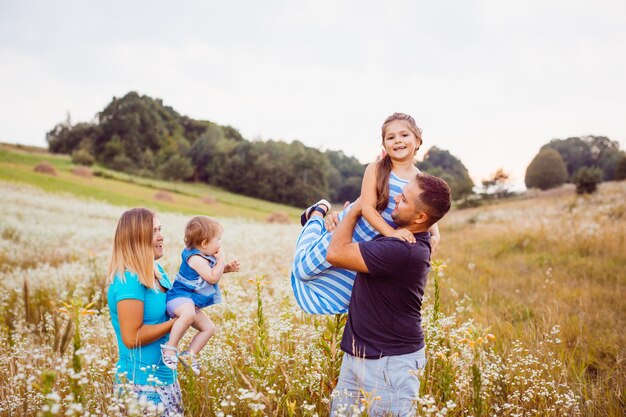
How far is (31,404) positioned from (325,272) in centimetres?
243

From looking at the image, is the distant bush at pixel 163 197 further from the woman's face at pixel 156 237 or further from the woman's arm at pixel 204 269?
the woman's arm at pixel 204 269

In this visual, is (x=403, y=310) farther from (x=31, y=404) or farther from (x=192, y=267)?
(x=31, y=404)

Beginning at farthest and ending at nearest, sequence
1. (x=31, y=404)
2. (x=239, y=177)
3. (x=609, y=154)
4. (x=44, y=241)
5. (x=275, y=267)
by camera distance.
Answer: (x=239, y=177)
(x=609, y=154)
(x=44, y=241)
(x=275, y=267)
(x=31, y=404)

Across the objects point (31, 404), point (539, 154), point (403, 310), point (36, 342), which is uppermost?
point (539, 154)

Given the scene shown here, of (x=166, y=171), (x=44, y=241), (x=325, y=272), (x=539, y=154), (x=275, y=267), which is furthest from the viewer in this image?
(x=166, y=171)

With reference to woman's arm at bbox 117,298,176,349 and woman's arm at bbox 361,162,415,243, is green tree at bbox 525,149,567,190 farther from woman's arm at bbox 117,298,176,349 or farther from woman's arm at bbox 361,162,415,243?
woman's arm at bbox 117,298,176,349

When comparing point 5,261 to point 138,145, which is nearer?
point 5,261

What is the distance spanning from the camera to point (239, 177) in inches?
2862

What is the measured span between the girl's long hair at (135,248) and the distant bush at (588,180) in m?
27.8

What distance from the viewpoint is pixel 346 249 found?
9.20 ft

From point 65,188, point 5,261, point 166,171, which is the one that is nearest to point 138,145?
point 166,171

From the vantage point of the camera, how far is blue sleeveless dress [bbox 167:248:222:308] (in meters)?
3.41

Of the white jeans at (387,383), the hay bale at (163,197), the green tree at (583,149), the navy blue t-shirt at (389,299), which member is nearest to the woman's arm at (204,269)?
the navy blue t-shirt at (389,299)

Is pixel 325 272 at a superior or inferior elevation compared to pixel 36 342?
superior
